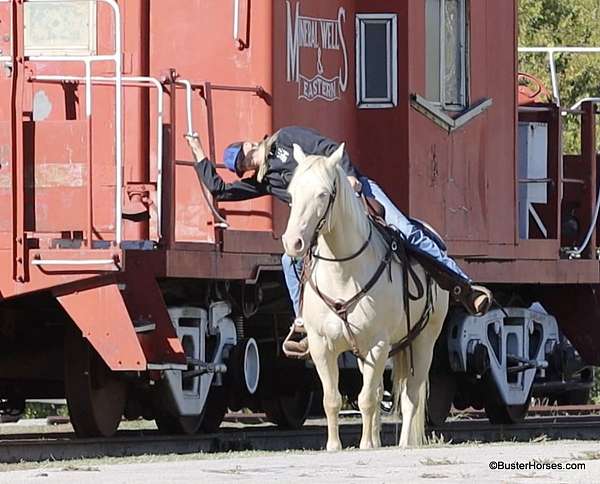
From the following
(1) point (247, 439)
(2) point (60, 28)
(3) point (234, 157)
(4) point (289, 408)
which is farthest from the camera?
(4) point (289, 408)

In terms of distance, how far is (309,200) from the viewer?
36.8 feet

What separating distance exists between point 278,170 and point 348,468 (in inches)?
132

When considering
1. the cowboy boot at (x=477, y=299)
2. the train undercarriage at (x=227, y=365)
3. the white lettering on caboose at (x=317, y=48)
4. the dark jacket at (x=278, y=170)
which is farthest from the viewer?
the white lettering on caboose at (x=317, y=48)

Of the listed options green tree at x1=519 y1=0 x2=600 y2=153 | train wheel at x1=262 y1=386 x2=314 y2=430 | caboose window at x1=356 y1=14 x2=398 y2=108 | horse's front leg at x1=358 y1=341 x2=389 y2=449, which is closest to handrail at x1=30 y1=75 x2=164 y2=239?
horse's front leg at x1=358 y1=341 x2=389 y2=449

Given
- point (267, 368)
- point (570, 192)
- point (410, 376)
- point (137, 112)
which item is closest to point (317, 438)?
point (267, 368)

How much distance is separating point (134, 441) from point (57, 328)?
140 cm

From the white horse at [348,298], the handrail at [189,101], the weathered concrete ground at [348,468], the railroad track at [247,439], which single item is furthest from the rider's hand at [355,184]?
the railroad track at [247,439]

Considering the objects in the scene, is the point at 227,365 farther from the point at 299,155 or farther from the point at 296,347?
the point at 299,155

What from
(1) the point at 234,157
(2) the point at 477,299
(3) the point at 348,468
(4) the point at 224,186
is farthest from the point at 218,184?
(3) the point at 348,468

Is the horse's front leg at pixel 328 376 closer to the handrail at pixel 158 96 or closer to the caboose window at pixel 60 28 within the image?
the handrail at pixel 158 96

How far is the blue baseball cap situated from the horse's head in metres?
1.10

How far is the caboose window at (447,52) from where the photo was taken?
Answer: 1502 centimetres

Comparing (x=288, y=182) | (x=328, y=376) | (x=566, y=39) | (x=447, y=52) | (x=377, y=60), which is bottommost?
(x=328, y=376)

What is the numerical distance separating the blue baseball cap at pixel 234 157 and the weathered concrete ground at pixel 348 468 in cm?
229
